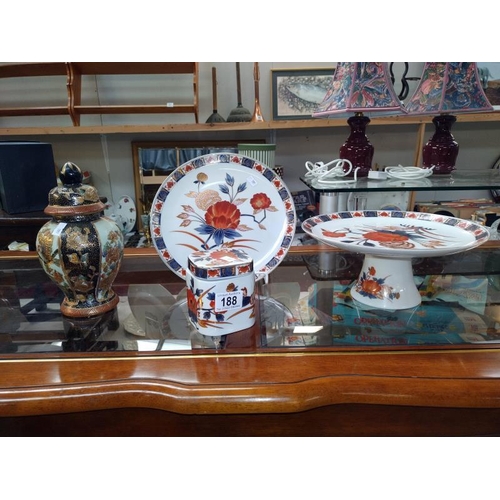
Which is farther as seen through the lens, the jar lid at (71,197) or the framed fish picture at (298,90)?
the framed fish picture at (298,90)

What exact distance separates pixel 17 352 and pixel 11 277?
1.26 feet

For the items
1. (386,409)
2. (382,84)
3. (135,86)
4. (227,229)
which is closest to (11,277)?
(227,229)

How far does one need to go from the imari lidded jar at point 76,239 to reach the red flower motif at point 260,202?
28 cm

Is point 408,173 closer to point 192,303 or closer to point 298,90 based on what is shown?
point 192,303

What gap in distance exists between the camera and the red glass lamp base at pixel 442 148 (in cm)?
95

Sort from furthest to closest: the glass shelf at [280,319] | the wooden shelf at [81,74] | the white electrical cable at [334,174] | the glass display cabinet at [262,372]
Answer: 1. the wooden shelf at [81,74]
2. the white electrical cable at [334,174]
3. the glass shelf at [280,319]
4. the glass display cabinet at [262,372]

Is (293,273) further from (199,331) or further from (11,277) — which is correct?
(11,277)

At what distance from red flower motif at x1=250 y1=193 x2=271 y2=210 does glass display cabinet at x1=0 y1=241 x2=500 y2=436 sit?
201 millimetres

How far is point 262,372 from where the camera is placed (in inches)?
20.3

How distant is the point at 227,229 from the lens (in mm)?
772

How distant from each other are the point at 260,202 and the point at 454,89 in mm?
537

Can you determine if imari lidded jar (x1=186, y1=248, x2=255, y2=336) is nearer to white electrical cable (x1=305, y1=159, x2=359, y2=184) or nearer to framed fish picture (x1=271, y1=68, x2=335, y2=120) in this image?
white electrical cable (x1=305, y1=159, x2=359, y2=184)

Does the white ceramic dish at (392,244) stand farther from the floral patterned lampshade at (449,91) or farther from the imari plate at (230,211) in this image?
the floral patterned lampshade at (449,91)

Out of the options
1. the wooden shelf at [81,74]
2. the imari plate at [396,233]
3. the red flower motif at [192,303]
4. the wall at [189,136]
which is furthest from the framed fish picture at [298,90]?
the red flower motif at [192,303]
